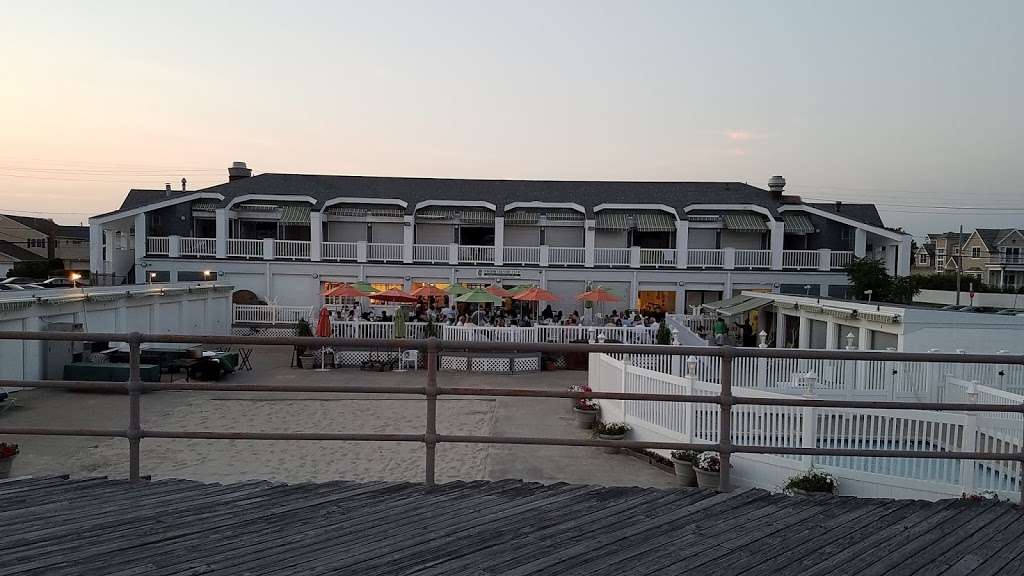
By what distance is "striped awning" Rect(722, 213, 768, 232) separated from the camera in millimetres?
33094

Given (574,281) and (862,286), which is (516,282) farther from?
(862,286)

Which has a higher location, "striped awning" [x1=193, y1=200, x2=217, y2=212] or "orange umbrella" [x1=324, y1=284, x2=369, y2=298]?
"striped awning" [x1=193, y1=200, x2=217, y2=212]

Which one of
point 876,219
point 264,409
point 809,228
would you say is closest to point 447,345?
point 264,409

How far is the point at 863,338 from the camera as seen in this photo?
17.1 metres

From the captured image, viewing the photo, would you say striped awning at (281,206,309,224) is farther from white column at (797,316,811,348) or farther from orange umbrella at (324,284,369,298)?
white column at (797,316,811,348)

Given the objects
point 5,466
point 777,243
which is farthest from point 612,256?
point 5,466

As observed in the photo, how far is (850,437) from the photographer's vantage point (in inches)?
277

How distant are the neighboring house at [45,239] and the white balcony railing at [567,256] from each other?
189 feet

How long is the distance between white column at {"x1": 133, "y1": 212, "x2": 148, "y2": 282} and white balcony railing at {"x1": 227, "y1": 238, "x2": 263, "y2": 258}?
13.5 feet

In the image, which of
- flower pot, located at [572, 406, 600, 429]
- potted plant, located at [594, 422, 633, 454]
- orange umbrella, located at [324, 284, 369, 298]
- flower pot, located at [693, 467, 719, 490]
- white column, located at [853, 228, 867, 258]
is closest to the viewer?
flower pot, located at [693, 467, 719, 490]

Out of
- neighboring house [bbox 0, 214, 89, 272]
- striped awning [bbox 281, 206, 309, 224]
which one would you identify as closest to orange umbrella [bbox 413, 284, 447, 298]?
striped awning [bbox 281, 206, 309, 224]

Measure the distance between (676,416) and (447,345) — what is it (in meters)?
7.72

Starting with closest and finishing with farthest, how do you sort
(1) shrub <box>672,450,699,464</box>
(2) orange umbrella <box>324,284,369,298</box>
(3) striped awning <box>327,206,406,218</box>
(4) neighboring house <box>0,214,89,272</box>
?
(1) shrub <box>672,450,699,464</box>
(2) orange umbrella <box>324,284,369,298</box>
(3) striped awning <box>327,206,406,218</box>
(4) neighboring house <box>0,214,89,272</box>

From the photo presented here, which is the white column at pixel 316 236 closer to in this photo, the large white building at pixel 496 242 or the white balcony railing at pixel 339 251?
the large white building at pixel 496 242
